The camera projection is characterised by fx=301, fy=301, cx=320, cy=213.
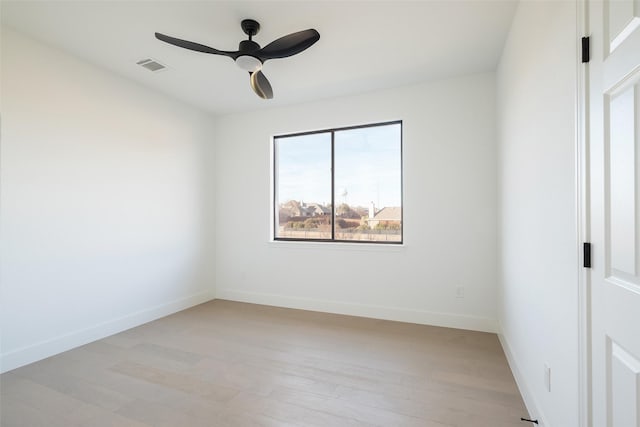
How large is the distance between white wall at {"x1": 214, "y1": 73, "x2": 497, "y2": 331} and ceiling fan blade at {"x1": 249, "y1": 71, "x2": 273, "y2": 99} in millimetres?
1379

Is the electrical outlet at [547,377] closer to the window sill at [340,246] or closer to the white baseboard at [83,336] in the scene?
the window sill at [340,246]

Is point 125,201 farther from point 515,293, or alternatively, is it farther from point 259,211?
point 515,293

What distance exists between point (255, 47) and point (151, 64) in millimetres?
1471

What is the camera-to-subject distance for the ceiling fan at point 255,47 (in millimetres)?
2074

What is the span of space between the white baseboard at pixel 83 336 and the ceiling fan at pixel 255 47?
9.12 feet

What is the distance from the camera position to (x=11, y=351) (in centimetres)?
245

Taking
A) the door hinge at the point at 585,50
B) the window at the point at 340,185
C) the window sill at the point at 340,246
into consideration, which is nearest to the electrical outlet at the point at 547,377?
the door hinge at the point at 585,50

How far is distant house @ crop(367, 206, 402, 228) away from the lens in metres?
3.70

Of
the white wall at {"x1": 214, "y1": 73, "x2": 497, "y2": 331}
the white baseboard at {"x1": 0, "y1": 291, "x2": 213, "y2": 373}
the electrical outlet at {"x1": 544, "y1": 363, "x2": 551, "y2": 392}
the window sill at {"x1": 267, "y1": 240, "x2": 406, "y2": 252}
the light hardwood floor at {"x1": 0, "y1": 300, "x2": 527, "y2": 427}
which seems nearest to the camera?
the electrical outlet at {"x1": 544, "y1": 363, "x2": 551, "y2": 392}

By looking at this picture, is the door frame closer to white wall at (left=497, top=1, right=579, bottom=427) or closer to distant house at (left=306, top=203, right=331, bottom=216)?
white wall at (left=497, top=1, right=579, bottom=427)

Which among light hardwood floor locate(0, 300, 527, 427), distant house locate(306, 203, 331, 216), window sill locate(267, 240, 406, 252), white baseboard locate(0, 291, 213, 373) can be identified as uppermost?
distant house locate(306, 203, 331, 216)

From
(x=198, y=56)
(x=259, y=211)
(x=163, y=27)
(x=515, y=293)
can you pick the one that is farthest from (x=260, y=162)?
(x=515, y=293)

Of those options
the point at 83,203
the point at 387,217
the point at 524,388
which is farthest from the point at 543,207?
the point at 83,203

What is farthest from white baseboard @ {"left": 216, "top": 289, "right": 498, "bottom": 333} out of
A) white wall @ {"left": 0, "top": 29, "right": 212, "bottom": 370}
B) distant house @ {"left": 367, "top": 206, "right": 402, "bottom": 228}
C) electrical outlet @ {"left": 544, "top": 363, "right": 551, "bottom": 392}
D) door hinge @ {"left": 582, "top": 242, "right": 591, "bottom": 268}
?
door hinge @ {"left": 582, "top": 242, "right": 591, "bottom": 268}
